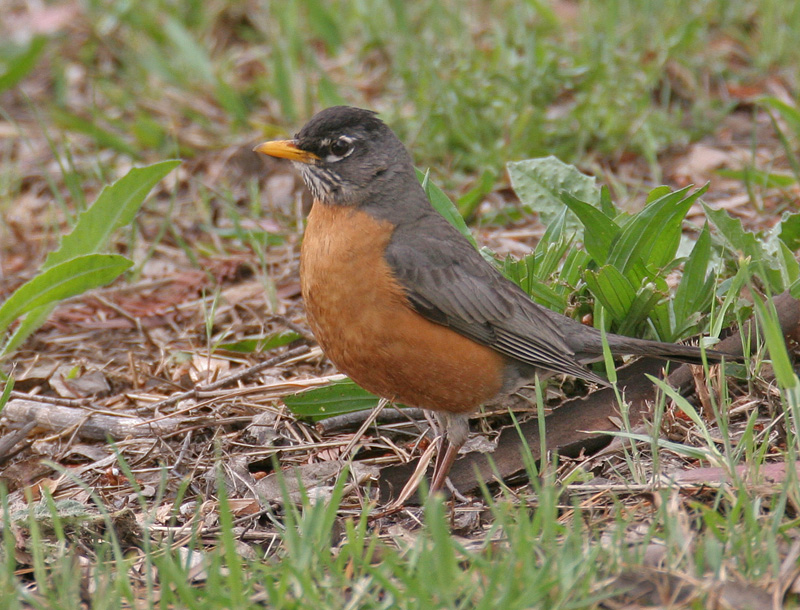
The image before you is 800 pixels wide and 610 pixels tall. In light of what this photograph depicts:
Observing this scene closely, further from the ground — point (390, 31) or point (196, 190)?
point (390, 31)

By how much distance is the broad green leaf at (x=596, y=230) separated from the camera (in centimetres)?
428

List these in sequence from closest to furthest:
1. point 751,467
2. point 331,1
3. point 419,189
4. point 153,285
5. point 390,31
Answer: point 751,467, point 419,189, point 153,285, point 390,31, point 331,1

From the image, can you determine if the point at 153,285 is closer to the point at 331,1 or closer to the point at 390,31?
the point at 390,31

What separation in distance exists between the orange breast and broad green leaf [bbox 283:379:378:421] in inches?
14.6

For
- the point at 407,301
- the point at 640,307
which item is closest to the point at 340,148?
the point at 407,301

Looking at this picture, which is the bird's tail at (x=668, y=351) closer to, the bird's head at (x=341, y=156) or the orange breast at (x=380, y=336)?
the orange breast at (x=380, y=336)

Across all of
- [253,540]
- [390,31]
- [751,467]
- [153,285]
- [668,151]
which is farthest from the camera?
[390,31]

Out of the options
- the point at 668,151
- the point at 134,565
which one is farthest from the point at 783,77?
the point at 134,565

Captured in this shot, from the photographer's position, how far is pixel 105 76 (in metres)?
7.93

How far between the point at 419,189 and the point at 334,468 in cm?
136

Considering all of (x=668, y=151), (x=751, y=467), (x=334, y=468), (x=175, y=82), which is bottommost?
(x=334, y=468)

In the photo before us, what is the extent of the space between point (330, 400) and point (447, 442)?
1.85 ft

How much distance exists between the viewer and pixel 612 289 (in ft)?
13.8

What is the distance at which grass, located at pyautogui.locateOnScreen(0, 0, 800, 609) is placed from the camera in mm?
2654
